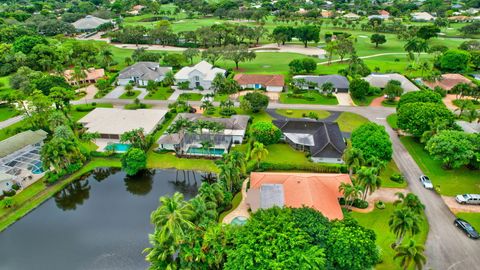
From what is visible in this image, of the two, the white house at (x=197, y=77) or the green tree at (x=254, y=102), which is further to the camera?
the white house at (x=197, y=77)

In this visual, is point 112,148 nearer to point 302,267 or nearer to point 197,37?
point 302,267

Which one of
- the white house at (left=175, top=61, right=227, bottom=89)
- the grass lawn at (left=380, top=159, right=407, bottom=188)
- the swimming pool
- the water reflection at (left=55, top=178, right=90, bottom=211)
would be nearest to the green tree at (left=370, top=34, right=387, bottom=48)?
the white house at (left=175, top=61, right=227, bottom=89)

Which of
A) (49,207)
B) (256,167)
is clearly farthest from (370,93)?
(49,207)

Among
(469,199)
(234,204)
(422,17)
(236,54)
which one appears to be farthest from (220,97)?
(422,17)

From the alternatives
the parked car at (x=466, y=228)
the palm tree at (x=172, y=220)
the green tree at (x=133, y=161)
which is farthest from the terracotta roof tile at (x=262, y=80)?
the palm tree at (x=172, y=220)

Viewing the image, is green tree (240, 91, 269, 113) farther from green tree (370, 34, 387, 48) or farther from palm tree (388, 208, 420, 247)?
green tree (370, 34, 387, 48)

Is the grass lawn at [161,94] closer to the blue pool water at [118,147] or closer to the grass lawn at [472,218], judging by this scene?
the blue pool water at [118,147]
